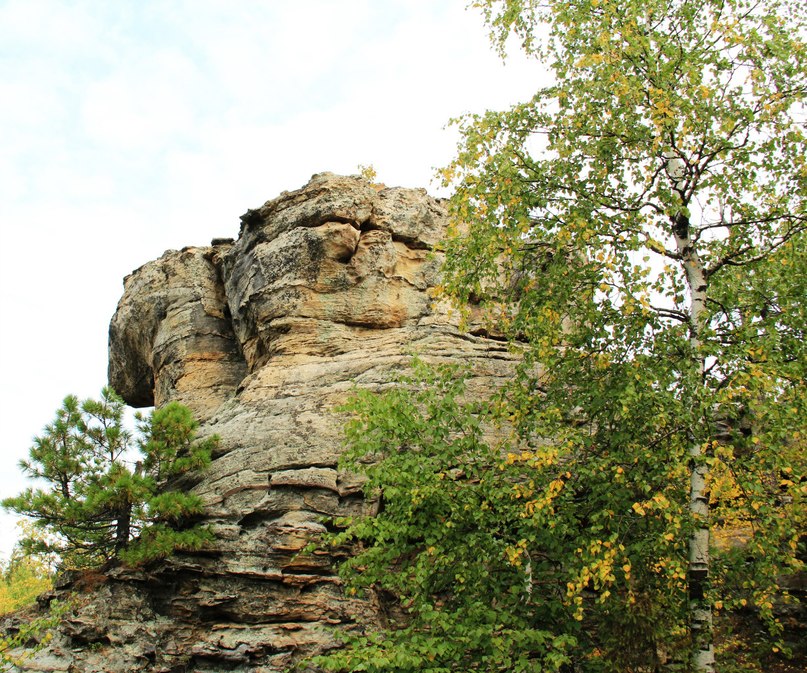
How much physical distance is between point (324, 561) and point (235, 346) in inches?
338

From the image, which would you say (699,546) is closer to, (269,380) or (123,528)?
(269,380)

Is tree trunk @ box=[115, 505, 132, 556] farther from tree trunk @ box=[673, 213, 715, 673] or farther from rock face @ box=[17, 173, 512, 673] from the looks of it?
tree trunk @ box=[673, 213, 715, 673]

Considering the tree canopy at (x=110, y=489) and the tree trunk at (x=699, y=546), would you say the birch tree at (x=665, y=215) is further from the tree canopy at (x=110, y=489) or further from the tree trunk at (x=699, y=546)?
the tree canopy at (x=110, y=489)

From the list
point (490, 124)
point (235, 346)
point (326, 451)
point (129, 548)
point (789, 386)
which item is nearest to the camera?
point (789, 386)

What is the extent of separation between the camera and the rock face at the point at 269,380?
1373cm

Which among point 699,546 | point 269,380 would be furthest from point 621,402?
point 269,380

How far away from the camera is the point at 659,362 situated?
37.2ft

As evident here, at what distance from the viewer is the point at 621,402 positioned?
10.5 m

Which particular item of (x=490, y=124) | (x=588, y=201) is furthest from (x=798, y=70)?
(x=490, y=124)

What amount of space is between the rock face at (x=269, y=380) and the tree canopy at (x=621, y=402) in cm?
182

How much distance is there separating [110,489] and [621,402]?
9.61 m

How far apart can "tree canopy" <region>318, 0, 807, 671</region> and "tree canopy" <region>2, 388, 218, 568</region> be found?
3.94 m

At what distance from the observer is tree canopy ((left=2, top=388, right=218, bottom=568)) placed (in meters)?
14.5

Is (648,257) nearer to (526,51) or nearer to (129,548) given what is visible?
(526,51)
